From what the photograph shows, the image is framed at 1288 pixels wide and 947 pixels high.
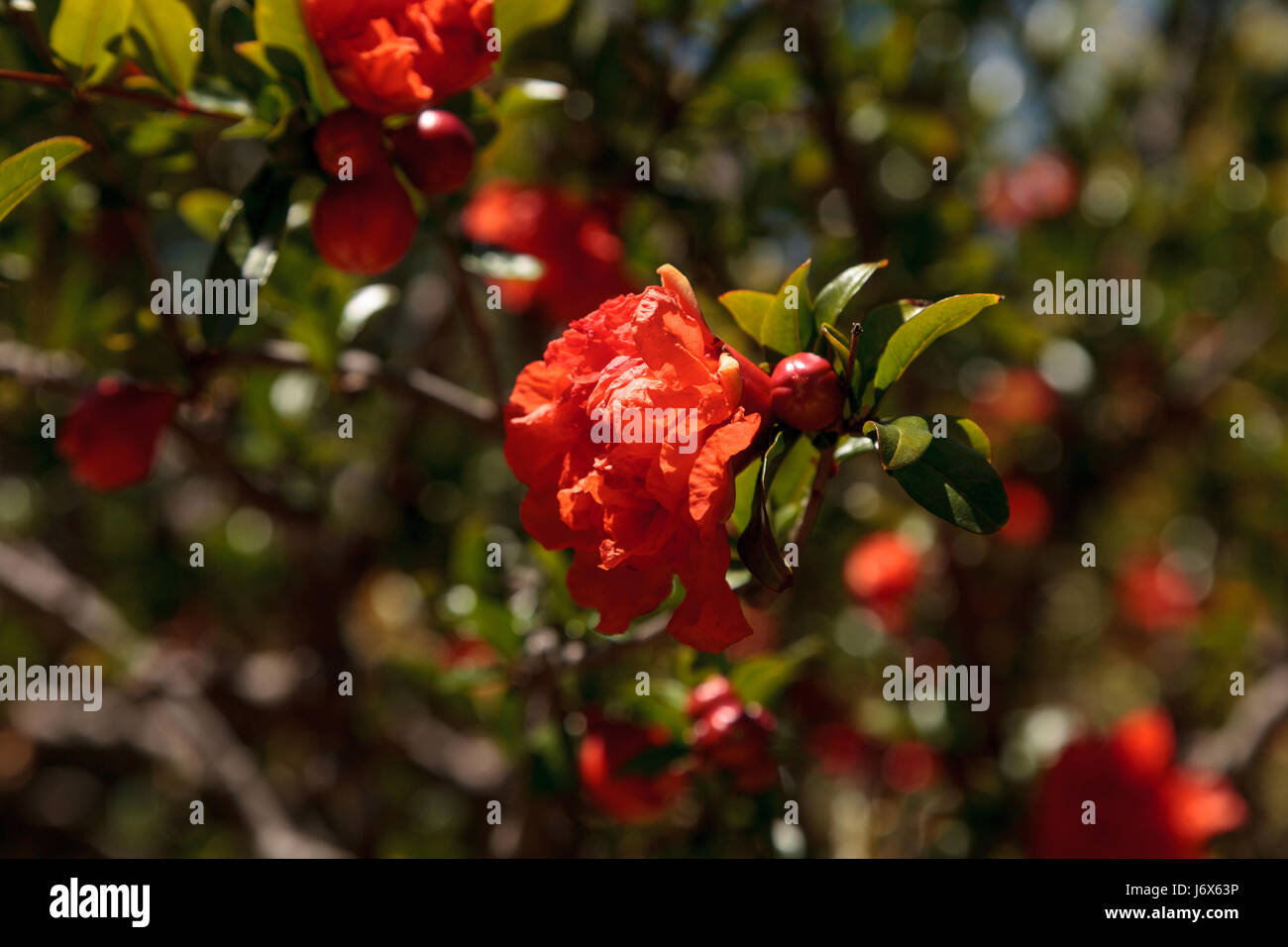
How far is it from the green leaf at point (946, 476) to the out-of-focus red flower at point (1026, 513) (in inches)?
63.3

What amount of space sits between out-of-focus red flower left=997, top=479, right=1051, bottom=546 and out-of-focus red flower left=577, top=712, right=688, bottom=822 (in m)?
1.25

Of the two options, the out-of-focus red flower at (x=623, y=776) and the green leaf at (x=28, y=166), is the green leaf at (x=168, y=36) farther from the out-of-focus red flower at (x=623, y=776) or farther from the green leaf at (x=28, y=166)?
the out-of-focus red flower at (x=623, y=776)

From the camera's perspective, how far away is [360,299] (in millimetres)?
1439

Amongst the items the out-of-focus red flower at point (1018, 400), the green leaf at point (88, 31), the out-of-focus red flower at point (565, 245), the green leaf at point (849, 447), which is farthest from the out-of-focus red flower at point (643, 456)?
the out-of-focus red flower at point (1018, 400)

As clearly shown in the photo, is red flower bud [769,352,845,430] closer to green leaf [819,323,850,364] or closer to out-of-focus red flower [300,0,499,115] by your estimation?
green leaf [819,323,850,364]

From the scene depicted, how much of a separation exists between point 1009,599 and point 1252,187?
3.92 ft

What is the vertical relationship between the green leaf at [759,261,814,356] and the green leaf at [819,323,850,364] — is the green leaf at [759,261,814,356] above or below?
above

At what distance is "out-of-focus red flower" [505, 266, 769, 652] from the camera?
0.84 meters

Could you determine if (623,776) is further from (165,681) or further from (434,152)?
(165,681)

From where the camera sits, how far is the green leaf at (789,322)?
100cm

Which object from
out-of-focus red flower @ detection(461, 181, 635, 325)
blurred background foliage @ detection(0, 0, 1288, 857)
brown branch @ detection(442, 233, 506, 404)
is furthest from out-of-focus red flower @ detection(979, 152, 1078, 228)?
brown branch @ detection(442, 233, 506, 404)

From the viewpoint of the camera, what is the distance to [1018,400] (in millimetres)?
2416

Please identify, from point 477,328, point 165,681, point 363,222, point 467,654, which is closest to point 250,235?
point 363,222

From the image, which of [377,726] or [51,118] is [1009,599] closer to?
[377,726]
